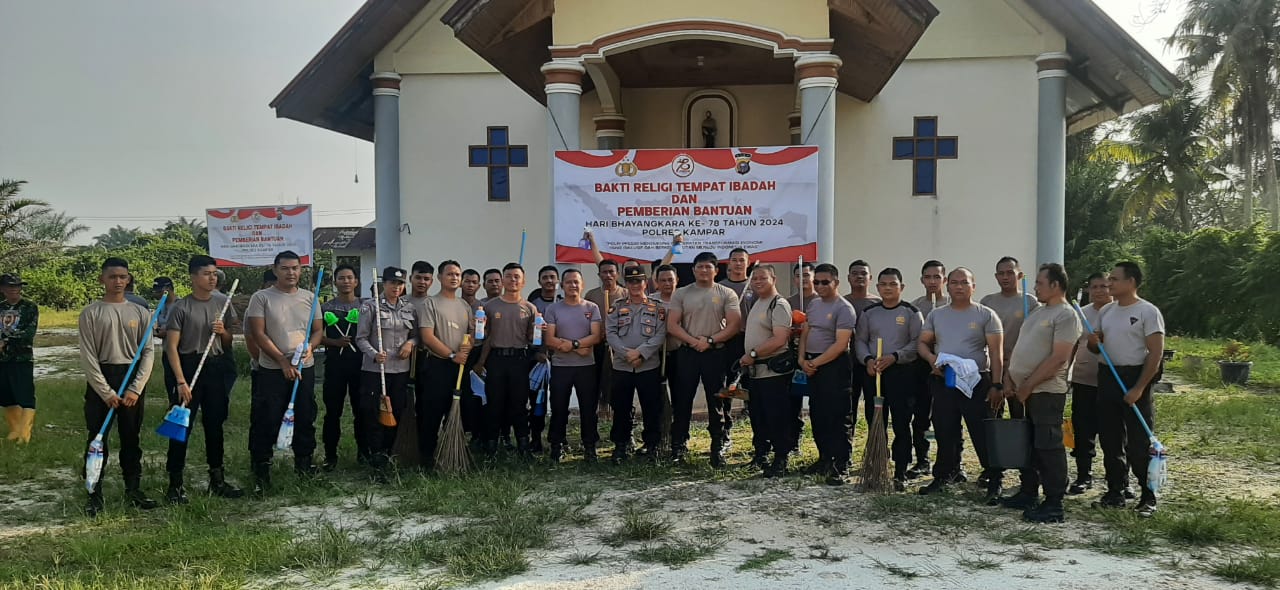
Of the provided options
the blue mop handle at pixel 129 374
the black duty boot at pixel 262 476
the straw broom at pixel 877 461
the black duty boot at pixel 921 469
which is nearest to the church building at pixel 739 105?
the black duty boot at pixel 921 469

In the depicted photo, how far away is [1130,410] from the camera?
6152 mm

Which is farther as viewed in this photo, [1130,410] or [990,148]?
[990,148]

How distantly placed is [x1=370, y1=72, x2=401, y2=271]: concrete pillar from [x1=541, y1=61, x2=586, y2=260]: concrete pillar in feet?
11.1

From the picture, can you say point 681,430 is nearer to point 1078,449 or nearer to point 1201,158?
point 1078,449

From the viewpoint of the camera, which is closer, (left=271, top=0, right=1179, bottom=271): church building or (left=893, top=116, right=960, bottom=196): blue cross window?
(left=271, top=0, right=1179, bottom=271): church building

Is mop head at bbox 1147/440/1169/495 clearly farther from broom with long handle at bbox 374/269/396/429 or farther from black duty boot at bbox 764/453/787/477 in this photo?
broom with long handle at bbox 374/269/396/429

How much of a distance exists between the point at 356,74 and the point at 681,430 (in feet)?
24.8

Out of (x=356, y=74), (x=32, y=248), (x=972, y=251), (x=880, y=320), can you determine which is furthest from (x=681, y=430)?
(x=32, y=248)

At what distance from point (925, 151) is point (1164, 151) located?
24318mm

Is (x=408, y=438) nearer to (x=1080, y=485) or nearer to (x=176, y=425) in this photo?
(x=176, y=425)

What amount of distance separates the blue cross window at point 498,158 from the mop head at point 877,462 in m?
7.36

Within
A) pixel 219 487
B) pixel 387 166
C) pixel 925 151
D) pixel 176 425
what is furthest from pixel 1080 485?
pixel 387 166

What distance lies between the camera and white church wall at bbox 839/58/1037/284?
11852 millimetres

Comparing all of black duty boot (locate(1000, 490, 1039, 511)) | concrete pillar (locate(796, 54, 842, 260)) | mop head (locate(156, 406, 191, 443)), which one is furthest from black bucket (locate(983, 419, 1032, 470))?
mop head (locate(156, 406, 191, 443))
